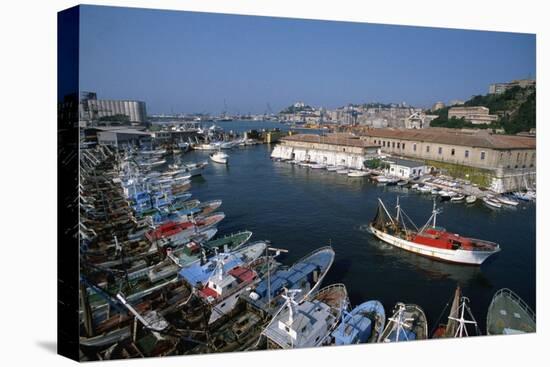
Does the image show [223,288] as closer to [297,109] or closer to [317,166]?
[297,109]

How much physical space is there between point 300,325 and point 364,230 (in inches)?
194

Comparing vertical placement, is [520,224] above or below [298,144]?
below

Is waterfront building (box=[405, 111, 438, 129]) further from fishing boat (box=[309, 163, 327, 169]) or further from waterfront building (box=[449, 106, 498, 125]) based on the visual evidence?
fishing boat (box=[309, 163, 327, 169])

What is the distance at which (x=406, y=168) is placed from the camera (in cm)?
1282

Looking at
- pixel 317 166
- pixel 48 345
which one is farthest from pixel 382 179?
pixel 48 345

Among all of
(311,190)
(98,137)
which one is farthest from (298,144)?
(98,137)

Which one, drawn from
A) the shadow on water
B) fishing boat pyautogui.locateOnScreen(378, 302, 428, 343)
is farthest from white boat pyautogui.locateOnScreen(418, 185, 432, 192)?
the shadow on water

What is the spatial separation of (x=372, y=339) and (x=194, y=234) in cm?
456

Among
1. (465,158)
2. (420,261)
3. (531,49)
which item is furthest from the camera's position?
(465,158)

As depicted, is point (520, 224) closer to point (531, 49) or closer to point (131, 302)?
point (531, 49)

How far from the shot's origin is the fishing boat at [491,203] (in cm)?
1194

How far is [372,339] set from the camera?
530 centimetres

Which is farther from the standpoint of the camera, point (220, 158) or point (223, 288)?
point (220, 158)

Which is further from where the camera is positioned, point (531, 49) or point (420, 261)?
point (420, 261)
